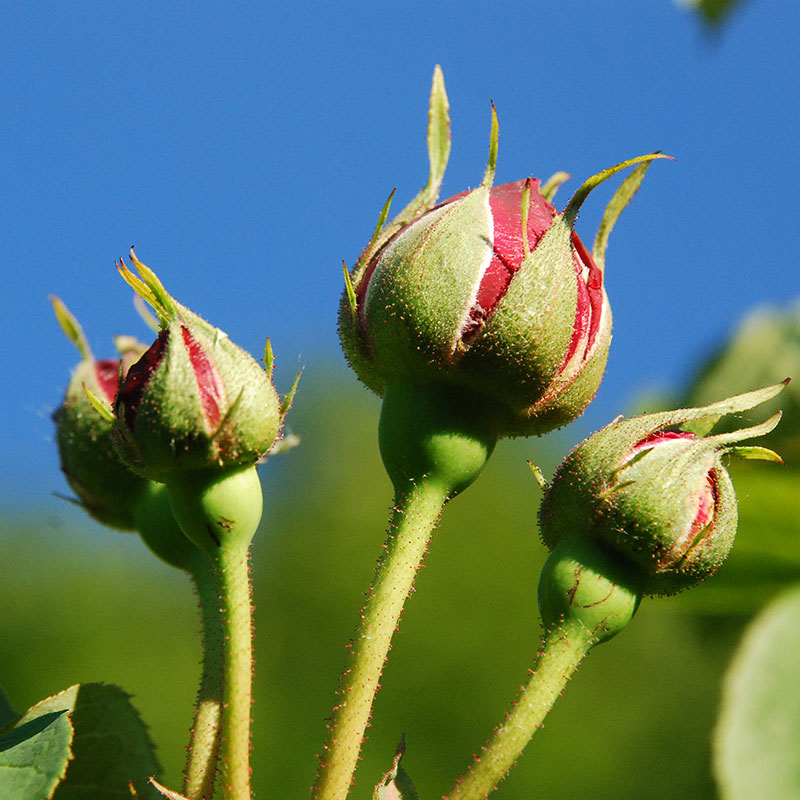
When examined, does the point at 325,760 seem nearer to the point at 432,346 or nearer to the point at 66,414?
the point at 432,346

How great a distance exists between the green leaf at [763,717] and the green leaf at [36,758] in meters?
0.86

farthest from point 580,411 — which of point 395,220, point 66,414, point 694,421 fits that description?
point 66,414

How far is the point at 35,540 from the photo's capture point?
17.6m

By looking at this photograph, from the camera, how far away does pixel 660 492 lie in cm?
119

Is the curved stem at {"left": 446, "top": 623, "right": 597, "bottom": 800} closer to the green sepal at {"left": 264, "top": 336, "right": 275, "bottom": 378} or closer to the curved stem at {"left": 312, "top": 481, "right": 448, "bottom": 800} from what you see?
the curved stem at {"left": 312, "top": 481, "right": 448, "bottom": 800}

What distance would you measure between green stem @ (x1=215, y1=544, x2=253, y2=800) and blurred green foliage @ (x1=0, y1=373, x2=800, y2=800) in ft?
46.3

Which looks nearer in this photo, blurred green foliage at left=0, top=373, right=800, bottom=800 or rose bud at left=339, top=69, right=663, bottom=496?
rose bud at left=339, top=69, right=663, bottom=496

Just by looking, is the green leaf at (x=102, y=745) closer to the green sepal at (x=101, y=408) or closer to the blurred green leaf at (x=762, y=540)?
the green sepal at (x=101, y=408)

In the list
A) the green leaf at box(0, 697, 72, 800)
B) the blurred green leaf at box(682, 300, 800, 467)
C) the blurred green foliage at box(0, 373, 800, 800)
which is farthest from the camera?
the blurred green foliage at box(0, 373, 800, 800)

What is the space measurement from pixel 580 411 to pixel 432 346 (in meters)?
0.21

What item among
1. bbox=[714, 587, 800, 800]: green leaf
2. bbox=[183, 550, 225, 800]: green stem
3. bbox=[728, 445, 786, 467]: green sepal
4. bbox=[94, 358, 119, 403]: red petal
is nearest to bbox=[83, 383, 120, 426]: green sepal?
bbox=[183, 550, 225, 800]: green stem

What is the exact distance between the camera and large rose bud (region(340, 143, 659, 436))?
1.15 m

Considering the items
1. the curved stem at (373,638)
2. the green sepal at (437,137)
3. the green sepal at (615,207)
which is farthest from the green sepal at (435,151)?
the curved stem at (373,638)

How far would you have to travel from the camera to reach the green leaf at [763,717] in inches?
Answer: 52.6
